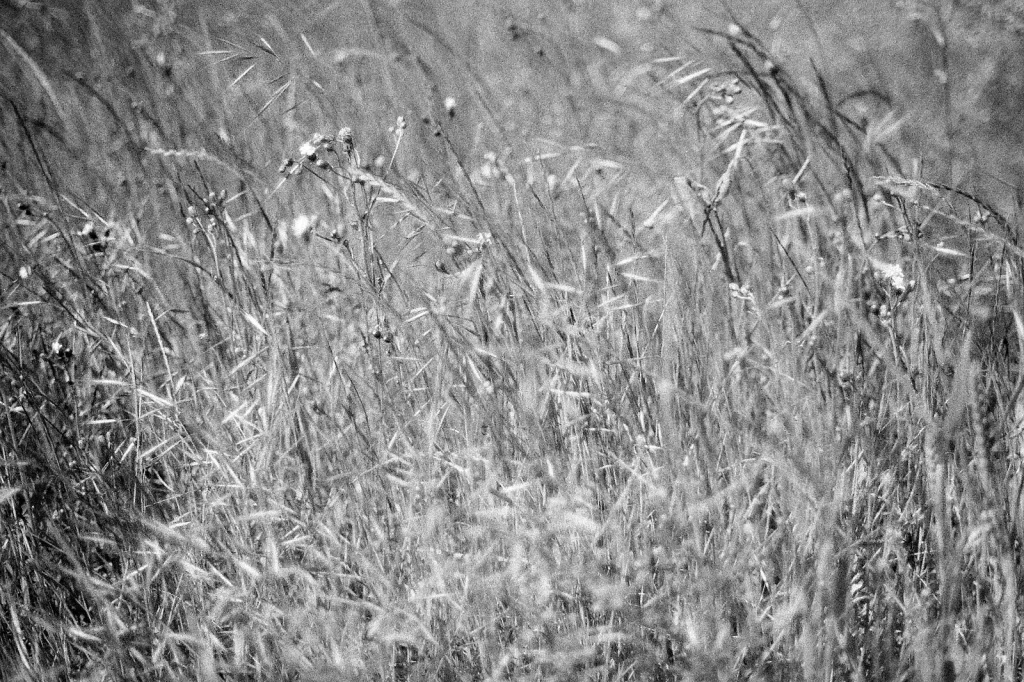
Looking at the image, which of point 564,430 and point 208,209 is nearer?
point 564,430

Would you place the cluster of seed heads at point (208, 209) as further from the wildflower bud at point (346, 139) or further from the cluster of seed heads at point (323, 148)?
the wildflower bud at point (346, 139)

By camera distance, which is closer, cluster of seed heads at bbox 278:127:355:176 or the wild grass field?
the wild grass field

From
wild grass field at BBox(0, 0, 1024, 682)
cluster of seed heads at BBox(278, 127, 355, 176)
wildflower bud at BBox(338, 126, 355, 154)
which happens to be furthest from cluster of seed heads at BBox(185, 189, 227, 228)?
wildflower bud at BBox(338, 126, 355, 154)

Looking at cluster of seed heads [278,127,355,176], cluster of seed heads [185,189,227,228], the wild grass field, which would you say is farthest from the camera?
cluster of seed heads [185,189,227,228]

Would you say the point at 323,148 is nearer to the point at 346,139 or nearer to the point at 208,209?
the point at 346,139

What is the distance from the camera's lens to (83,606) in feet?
4.48

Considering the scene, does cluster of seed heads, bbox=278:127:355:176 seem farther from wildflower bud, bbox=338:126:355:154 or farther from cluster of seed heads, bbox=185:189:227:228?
cluster of seed heads, bbox=185:189:227:228

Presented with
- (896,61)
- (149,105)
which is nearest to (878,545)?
(896,61)

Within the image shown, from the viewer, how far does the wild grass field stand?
1062mm

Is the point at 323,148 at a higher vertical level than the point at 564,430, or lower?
higher

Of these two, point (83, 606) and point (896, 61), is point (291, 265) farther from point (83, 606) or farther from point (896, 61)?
point (896, 61)

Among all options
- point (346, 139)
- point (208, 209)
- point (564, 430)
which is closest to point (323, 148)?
point (346, 139)

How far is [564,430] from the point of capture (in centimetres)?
133

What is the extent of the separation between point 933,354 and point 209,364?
1.37 m
